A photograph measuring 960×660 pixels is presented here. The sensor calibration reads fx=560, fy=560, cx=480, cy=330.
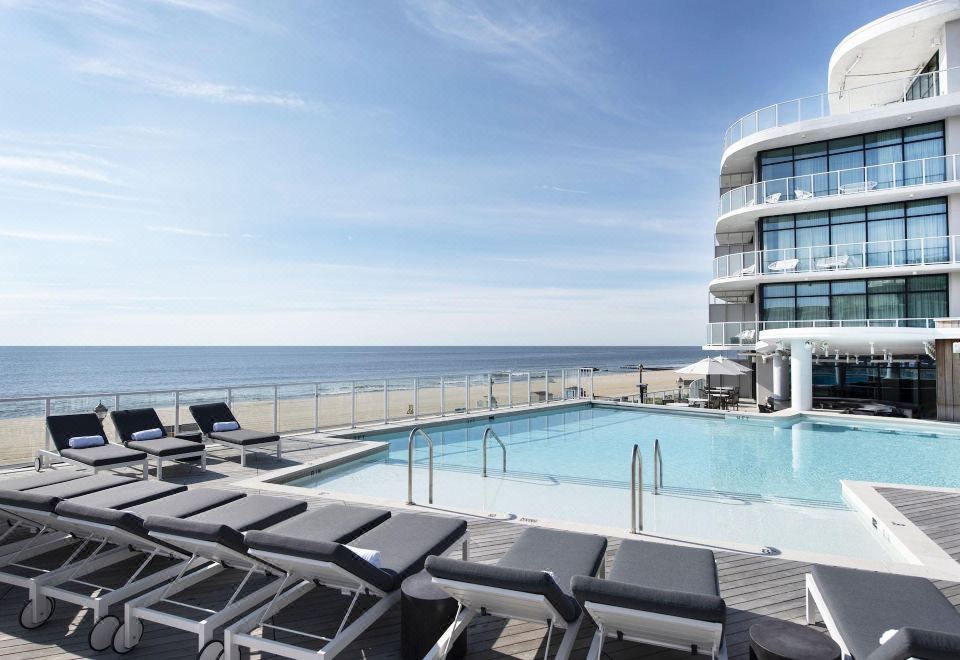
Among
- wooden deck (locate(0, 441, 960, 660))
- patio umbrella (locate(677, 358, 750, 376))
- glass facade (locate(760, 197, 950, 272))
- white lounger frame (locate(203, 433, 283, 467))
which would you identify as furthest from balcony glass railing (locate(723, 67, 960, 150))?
white lounger frame (locate(203, 433, 283, 467))

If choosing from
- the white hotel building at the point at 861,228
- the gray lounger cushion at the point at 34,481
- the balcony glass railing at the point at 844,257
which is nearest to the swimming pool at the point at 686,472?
the gray lounger cushion at the point at 34,481

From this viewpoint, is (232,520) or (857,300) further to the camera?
(857,300)

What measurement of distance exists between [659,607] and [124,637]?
3149mm

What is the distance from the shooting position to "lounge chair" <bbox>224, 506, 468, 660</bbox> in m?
3.16

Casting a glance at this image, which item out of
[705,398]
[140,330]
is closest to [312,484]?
[705,398]

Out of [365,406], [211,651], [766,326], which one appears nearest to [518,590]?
[211,651]

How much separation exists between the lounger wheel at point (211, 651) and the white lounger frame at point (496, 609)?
120 cm

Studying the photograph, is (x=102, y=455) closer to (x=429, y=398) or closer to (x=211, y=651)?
(x=211, y=651)

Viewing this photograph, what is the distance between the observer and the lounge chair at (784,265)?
63.4 feet

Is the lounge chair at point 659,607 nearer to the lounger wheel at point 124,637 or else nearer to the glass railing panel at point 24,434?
the lounger wheel at point 124,637

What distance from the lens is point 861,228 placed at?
61.3ft

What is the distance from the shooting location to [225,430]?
9.16 metres

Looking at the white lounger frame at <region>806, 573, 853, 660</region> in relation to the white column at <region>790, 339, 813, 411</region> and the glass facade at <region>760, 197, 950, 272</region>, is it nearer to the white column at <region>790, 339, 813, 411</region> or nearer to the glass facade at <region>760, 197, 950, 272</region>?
the white column at <region>790, 339, 813, 411</region>

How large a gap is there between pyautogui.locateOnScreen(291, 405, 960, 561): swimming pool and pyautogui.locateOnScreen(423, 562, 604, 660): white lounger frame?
8.92 ft
